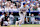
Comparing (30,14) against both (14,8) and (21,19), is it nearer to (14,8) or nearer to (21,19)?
(21,19)

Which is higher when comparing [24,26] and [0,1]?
[0,1]

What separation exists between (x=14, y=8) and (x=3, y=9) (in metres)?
0.29

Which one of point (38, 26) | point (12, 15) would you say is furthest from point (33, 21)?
point (12, 15)

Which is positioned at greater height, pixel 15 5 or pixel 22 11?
pixel 15 5

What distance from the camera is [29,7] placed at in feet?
5.80

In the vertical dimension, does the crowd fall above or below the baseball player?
above

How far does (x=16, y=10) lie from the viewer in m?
1.74

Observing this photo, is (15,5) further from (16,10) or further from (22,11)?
(22,11)

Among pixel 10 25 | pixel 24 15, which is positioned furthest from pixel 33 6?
pixel 10 25

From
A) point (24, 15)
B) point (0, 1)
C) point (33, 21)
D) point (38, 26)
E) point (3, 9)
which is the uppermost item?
point (0, 1)

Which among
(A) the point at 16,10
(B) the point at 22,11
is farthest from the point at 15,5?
(B) the point at 22,11

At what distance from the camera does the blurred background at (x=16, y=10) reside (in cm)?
174

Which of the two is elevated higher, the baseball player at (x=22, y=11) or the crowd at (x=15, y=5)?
the crowd at (x=15, y=5)

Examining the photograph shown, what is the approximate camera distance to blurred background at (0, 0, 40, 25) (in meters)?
1.74
